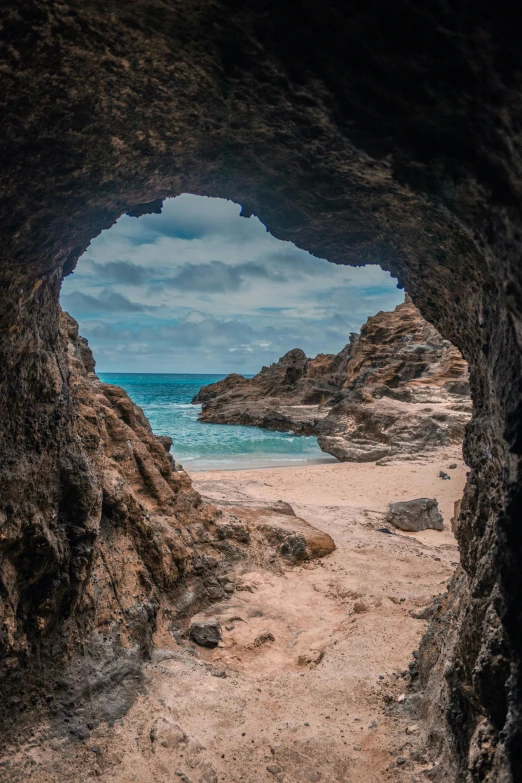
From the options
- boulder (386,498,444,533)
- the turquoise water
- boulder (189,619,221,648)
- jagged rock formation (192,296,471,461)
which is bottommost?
the turquoise water

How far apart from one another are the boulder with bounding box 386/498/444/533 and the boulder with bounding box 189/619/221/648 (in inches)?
287

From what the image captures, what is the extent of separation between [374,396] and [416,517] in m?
15.4

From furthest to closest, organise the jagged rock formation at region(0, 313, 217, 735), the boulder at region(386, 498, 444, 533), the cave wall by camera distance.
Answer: the boulder at region(386, 498, 444, 533), the jagged rock formation at region(0, 313, 217, 735), the cave wall

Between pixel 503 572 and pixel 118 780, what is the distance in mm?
3374

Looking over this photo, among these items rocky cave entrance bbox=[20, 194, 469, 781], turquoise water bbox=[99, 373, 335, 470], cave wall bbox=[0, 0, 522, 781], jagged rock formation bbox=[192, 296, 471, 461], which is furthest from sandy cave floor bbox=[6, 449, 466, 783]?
turquoise water bbox=[99, 373, 335, 470]

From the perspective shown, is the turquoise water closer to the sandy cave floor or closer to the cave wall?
the sandy cave floor

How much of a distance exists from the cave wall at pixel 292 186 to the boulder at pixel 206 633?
1.82m

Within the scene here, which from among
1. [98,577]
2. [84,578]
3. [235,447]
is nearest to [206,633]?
[98,577]

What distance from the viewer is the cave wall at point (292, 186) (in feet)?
6.42

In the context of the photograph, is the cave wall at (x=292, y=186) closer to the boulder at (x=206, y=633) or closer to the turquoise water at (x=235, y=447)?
the boulder at (x=206, y=633)

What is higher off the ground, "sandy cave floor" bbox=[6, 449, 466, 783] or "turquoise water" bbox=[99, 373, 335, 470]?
"sandy cave floor" bbox=[6, 449, 466, 783]

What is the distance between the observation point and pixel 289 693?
4.70 meters

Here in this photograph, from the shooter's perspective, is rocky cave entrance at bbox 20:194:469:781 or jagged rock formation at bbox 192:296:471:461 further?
jagged rock formation at bbox 192:296:471:461

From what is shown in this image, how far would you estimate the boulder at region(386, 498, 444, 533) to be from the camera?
11672 millimetres
